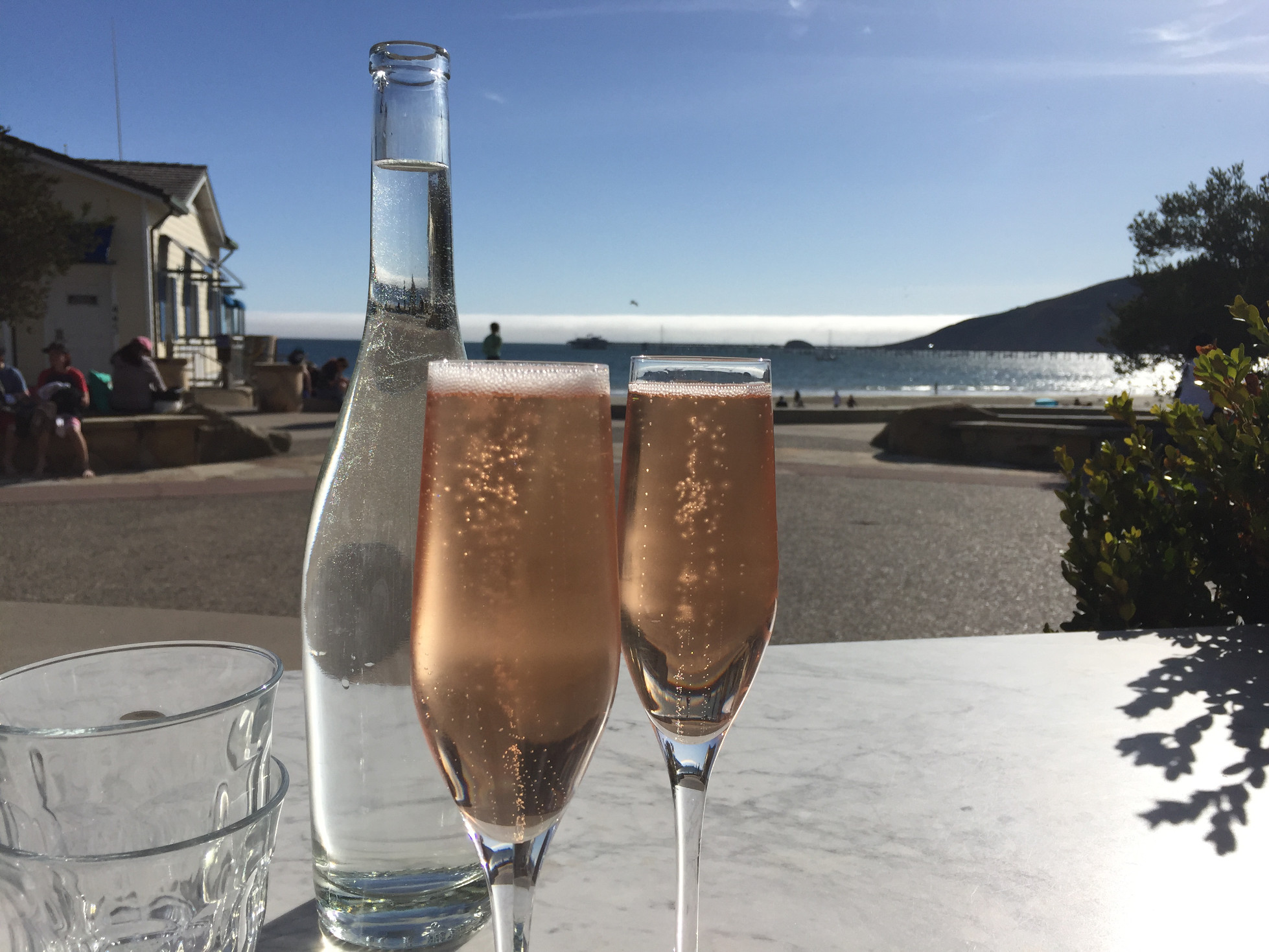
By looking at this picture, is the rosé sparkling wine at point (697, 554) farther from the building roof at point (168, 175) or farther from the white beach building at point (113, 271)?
the building roof at point (168, 175)

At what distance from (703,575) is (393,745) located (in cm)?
36

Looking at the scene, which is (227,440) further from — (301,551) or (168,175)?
(168,175)

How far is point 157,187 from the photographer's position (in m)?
24.0

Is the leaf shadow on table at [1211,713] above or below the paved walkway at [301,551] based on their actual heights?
above

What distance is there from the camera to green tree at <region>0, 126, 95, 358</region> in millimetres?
16062

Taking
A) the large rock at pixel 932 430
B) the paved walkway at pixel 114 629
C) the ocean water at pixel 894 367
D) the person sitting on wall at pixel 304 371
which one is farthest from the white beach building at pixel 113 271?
the ocean water at pixel 894 367

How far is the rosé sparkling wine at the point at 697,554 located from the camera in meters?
0.83

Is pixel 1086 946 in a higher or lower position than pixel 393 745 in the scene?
lower

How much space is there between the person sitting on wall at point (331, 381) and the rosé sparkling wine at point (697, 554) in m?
22.5

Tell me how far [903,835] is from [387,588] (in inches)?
24.1

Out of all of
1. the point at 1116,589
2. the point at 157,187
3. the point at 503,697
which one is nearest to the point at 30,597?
the point at 1116,589

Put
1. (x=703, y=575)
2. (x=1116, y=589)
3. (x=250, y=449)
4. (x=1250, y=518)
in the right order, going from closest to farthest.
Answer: (x=703, y=575)
(x=1250, y=518)
(x=1116, y=589)
(x=250, y=449)

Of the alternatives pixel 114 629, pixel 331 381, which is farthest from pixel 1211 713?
pixel 331 381

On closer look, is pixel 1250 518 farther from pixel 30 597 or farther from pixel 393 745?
pixel 30 597
